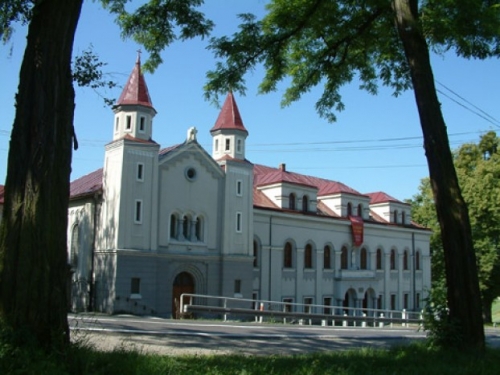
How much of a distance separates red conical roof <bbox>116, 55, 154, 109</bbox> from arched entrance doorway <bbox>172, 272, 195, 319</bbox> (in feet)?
33.1

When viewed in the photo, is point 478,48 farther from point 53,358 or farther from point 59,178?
point 53,358

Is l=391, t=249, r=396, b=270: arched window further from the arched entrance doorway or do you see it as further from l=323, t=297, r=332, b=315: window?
the arched entrance doorway

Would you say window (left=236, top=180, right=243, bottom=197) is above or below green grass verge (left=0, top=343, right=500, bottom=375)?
above

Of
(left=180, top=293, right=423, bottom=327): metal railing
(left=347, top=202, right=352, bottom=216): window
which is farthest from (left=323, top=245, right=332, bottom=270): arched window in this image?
(left=347, top=202, right=352, bottom=216): window

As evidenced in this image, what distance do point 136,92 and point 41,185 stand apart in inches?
1062

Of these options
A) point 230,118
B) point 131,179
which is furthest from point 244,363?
point 230,118

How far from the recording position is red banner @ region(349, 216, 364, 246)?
4501cm

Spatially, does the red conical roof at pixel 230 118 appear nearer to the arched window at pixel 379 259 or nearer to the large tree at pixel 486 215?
the arched window at pixel 379 259

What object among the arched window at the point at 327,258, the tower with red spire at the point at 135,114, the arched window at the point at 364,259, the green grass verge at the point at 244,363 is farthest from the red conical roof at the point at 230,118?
the green grass verge at the point at 244,363

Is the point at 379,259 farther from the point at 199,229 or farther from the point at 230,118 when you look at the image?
the point at 199,229

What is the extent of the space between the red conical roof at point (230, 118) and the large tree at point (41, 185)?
2956 cm

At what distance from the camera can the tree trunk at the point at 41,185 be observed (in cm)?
758

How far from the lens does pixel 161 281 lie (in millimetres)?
32469

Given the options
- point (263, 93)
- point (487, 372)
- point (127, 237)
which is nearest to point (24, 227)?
point (487, 372)
